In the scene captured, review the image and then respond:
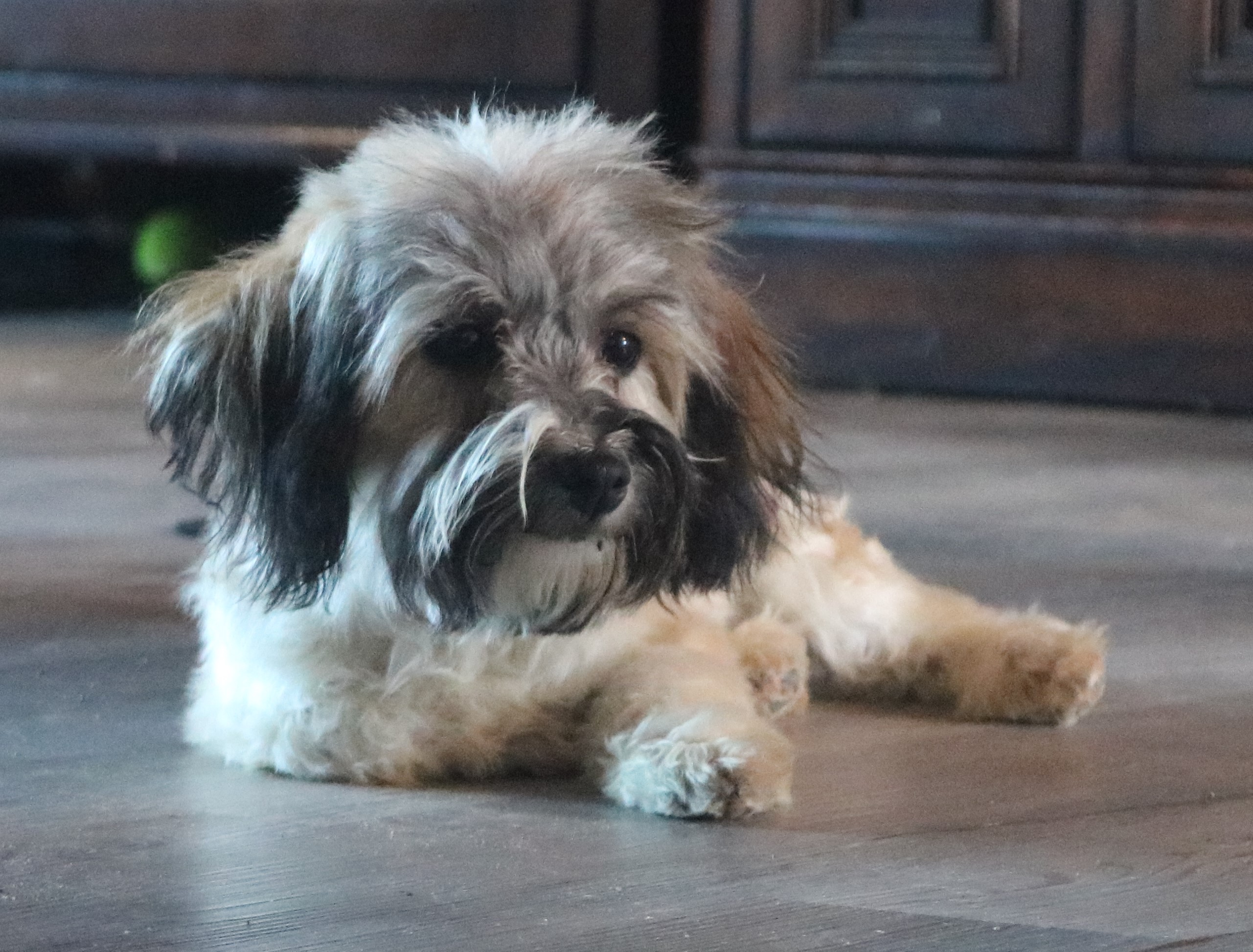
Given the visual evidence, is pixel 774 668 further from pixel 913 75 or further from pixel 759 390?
pixel 913 75

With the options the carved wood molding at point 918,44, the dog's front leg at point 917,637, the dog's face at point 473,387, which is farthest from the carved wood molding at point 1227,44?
the dog's face at point 473,387

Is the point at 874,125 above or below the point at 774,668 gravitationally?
above

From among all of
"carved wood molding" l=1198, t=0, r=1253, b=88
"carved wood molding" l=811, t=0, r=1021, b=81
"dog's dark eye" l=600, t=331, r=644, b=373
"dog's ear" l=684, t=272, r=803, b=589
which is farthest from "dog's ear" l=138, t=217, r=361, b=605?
"carved wood molding" l=1198, t=0, r=1253, b=88

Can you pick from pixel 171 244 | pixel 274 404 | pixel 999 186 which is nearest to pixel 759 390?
pixel 274 404

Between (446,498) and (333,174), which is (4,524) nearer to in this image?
(333,174)

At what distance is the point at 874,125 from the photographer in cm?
388

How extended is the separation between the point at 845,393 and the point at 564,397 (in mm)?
2547

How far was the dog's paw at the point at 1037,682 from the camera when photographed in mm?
1803

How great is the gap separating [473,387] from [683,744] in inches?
13.5

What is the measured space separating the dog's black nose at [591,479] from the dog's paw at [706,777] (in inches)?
8.8

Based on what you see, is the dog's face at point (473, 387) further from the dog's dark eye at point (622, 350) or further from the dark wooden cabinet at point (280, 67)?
the dark wooden cabinet at point (280, 67)

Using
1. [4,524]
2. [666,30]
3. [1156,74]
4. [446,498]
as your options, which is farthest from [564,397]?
[666,30]

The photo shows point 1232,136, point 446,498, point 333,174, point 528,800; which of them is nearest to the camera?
point 446,498

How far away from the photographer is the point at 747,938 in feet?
4.12
